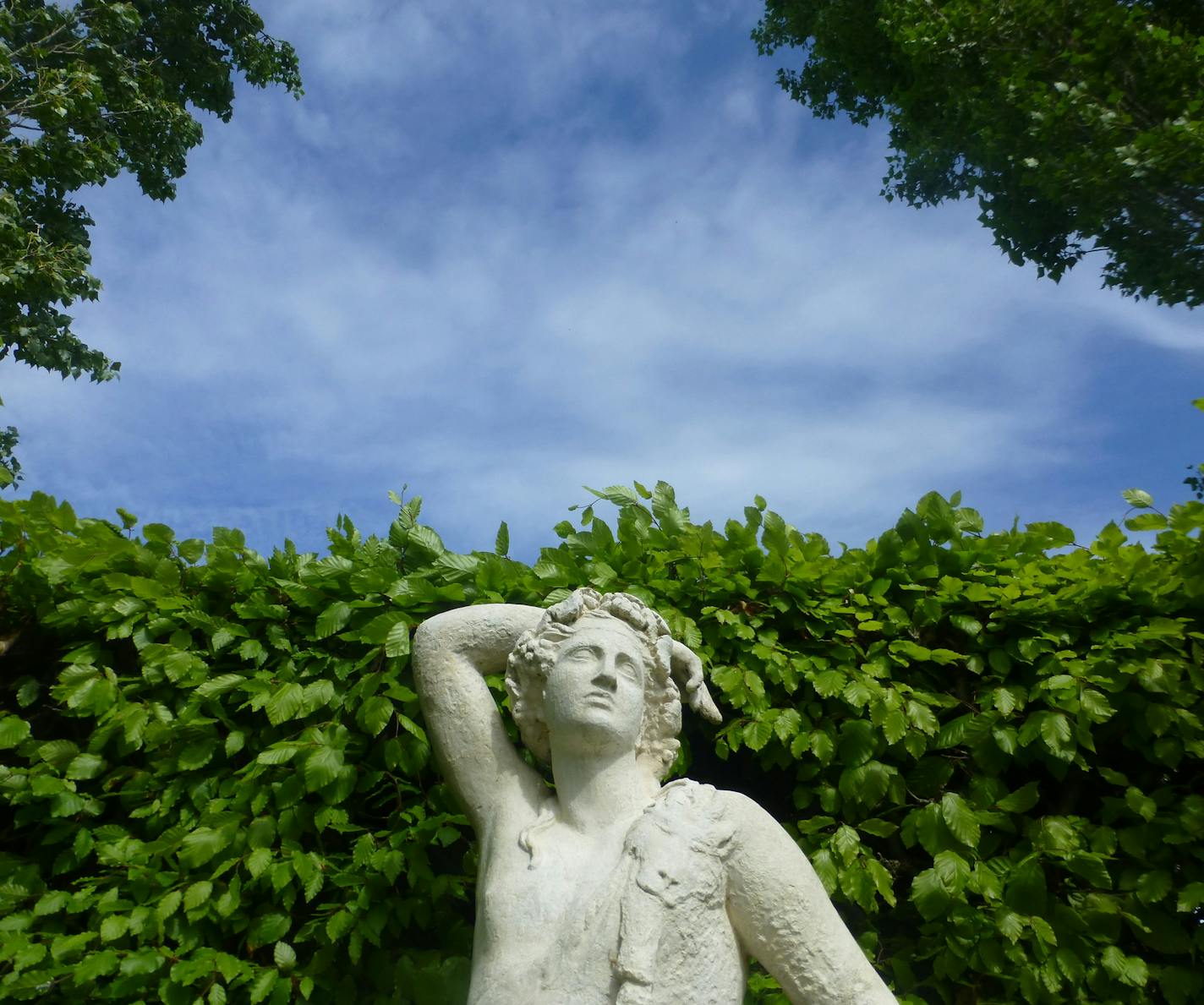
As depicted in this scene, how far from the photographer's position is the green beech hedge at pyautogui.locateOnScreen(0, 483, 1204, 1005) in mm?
2832

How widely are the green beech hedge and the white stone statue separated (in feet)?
1.95

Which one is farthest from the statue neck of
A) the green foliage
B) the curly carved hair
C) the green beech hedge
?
the green foliage

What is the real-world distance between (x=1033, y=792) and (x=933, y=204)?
29.6ft

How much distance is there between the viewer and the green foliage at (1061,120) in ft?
26.1

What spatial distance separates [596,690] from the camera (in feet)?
7.73

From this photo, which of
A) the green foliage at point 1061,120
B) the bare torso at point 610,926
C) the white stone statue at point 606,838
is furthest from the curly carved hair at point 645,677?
the green foliage at point 1061,120

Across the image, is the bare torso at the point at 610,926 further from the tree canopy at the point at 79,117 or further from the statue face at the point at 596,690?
the tree canopy at the point at 79,117

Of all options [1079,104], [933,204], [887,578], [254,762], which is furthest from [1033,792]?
[933,204]

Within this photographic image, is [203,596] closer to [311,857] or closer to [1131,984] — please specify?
[311,857]

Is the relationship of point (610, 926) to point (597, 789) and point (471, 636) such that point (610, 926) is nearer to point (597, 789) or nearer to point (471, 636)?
point (597, 789)

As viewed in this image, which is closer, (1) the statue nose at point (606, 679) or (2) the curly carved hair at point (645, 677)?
(1) the statue nose at point (606, 679)

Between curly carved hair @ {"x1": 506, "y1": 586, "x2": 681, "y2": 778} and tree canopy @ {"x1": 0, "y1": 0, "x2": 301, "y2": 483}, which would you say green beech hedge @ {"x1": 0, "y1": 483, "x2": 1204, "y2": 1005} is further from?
tree canopy @ {"x1": 0, "y1": 0, "x2": 301, "y2": 483}

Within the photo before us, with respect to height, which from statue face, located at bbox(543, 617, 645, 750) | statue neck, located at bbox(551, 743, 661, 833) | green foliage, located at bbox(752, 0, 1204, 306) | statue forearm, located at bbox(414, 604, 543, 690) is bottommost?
statue neck, located at bbox(551, 743, 661, 833)

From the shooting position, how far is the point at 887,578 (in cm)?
335
